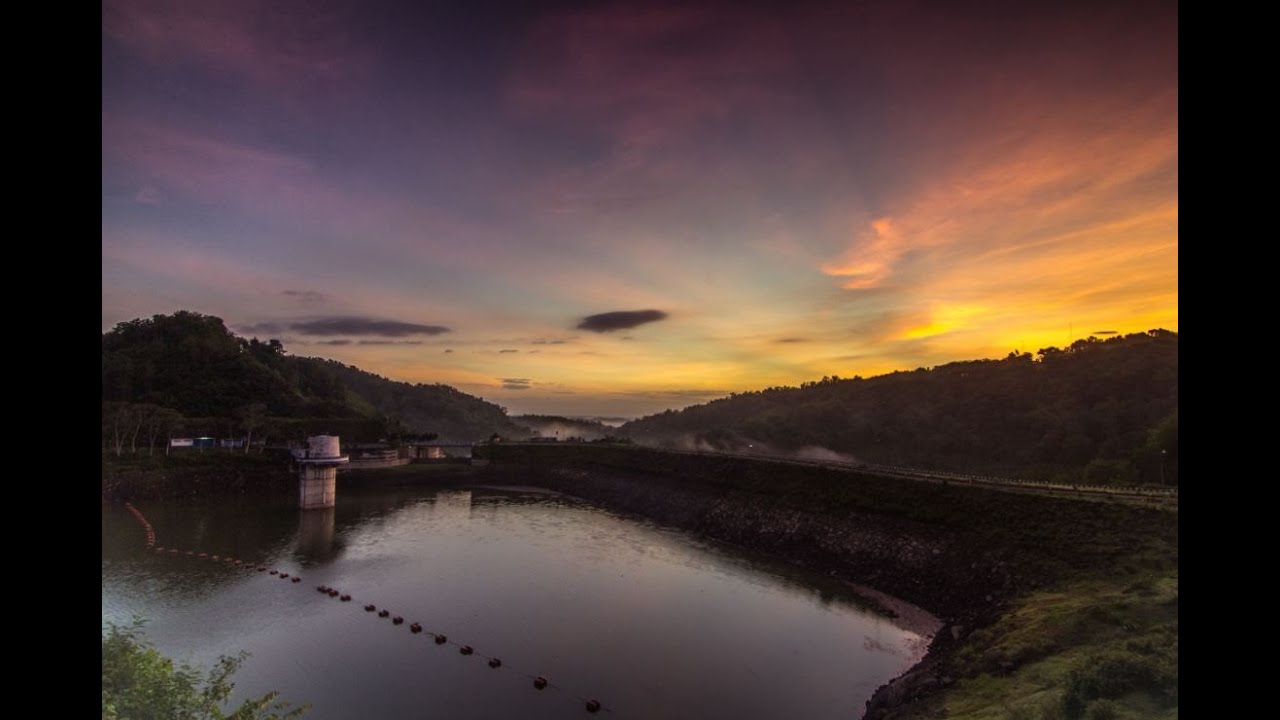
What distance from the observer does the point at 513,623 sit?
3400cm

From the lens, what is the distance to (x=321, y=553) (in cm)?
4997

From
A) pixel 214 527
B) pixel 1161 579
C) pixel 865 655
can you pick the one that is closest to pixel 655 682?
pixel 865 655

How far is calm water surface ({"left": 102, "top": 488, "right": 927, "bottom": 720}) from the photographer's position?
84.2 feet

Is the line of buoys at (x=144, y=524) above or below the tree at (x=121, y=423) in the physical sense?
below

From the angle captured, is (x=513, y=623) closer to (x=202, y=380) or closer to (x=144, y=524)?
(x=144, y=524)

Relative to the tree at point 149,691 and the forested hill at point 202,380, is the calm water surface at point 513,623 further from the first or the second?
the forested hill at point 202,380

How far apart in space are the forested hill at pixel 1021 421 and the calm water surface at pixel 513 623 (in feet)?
141

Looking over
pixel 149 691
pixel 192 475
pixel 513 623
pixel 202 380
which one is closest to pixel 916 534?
pixel 513 623

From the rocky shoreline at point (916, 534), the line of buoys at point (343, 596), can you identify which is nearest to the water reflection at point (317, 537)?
the line of buoys at point (343, 596)

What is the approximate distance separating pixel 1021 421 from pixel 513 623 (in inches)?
3653

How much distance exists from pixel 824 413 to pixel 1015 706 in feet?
418

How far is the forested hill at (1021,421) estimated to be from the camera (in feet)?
230
